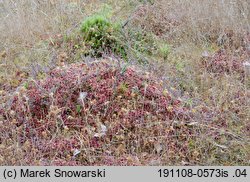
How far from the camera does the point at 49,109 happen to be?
4074 mm

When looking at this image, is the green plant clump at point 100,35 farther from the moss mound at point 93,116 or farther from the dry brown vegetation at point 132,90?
the moss mound at point 93,116

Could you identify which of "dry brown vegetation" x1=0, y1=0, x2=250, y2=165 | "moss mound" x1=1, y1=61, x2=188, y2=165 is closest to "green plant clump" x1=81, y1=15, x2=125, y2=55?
"dry brown vegetation" x1=0, y1=0, x2=250, y2=165

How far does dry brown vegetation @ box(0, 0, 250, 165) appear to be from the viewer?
3.75 meters

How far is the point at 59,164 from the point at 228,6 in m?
3.58

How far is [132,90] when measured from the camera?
4242 mm


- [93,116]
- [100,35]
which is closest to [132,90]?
[93,116]

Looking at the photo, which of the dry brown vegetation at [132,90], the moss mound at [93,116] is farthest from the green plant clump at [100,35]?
the moss mound at [93,116]

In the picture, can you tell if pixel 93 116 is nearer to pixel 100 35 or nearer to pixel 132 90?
pixel 132 90

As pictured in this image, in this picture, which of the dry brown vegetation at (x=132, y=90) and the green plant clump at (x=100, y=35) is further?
the green plant clump at (x=100, y=35)

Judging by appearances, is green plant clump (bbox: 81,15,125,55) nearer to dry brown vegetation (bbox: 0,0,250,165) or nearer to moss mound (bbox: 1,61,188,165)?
dry brown vegetation (bbox: 0,0,250,165)

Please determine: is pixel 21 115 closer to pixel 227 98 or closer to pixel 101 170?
pixel 101 170

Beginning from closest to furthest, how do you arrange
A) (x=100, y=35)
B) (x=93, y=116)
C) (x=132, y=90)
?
(x=93, y=116) → (x=132, y=90) → (x=100, y=35)

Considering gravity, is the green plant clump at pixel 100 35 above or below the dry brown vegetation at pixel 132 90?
above

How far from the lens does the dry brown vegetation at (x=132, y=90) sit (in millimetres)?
3750
